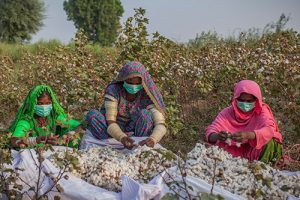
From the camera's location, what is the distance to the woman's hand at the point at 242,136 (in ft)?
12.4

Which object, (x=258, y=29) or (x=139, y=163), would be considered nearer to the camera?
(x=139, y=163)

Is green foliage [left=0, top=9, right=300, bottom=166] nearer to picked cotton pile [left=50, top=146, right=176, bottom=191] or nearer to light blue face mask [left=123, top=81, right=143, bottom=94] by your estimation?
light blue face mask [left=123, top=81, right=143, bottom=94]

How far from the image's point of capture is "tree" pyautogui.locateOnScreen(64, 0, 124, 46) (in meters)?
30.6

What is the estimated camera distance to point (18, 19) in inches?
1026

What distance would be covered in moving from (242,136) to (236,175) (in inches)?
27.9

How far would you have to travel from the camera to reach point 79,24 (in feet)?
102

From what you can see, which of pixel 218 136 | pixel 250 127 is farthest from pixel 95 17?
pixel 218 136

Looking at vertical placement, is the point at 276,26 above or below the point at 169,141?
above

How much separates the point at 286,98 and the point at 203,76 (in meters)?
1.09

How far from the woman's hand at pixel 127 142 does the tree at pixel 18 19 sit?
22759mm

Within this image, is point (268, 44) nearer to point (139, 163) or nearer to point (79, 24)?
point (139, 163)

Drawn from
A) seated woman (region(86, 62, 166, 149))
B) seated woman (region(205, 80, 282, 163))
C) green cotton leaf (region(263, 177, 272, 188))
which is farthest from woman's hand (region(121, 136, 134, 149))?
green cotton leaf (region(263, 177, 272, 188))

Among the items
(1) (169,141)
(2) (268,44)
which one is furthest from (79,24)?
(1) (169,141)

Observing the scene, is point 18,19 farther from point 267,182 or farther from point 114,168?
point 267,182
